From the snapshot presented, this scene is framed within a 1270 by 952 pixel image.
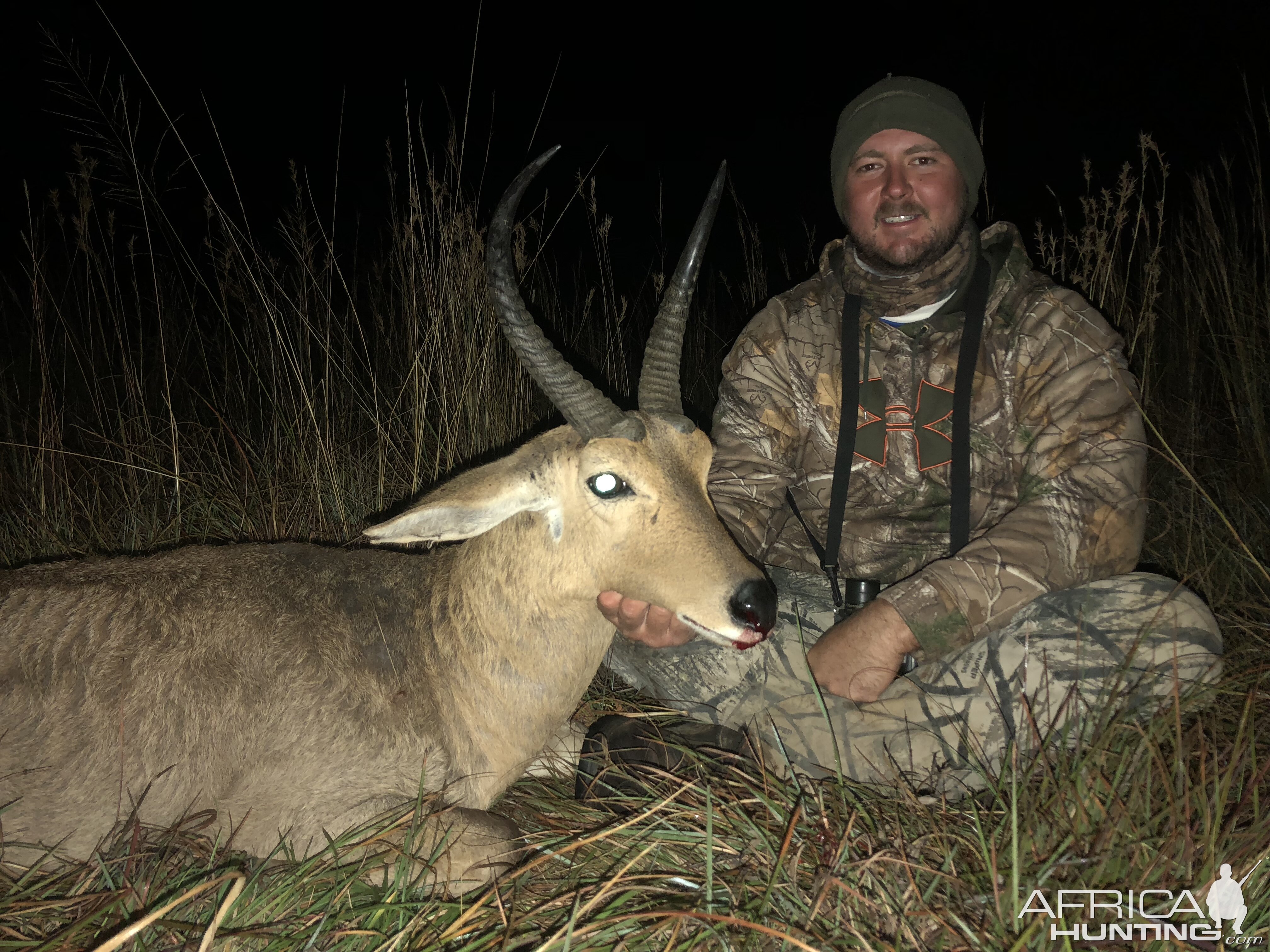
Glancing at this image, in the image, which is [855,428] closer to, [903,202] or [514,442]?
[903,202]

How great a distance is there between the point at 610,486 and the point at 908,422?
1.90 m

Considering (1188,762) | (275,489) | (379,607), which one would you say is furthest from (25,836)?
(1188,762)

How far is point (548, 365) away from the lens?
347cm

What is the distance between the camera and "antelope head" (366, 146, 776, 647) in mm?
3248

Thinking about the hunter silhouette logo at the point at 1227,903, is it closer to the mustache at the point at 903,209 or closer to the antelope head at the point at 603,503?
the antelope head at the point at 603,503

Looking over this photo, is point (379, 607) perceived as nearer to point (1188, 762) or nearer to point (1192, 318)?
point (1188, 762)

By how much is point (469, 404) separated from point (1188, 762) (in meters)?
4.65

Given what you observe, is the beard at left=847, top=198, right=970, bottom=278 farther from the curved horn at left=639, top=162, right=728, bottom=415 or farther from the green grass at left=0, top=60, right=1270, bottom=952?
the green grass at left=0, top=60, right=1270, bottom=952

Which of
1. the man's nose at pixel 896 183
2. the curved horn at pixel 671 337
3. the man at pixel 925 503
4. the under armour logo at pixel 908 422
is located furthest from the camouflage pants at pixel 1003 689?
the man's nose at pixel 896 183

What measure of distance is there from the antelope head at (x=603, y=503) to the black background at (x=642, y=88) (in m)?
13.0

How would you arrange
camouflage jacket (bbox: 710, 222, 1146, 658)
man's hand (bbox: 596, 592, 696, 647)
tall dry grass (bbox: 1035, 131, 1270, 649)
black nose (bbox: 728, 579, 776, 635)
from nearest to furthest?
black nose (bbox: 728, 579, 776, 635), man's hand (bbox: 596, 592, 696, 647), camouflage jacket (bbox: 710, 222, 1146, 658), tall dry grass (bbox: 1035, 131, 1270, 649)

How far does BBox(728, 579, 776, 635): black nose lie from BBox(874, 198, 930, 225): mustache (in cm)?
235

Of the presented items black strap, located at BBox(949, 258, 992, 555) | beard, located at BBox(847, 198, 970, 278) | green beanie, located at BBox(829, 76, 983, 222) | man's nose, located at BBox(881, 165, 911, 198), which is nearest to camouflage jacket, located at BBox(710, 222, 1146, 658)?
black strap, located at BBox(949, 258, 992, 555)

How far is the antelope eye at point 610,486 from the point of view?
136 inches
